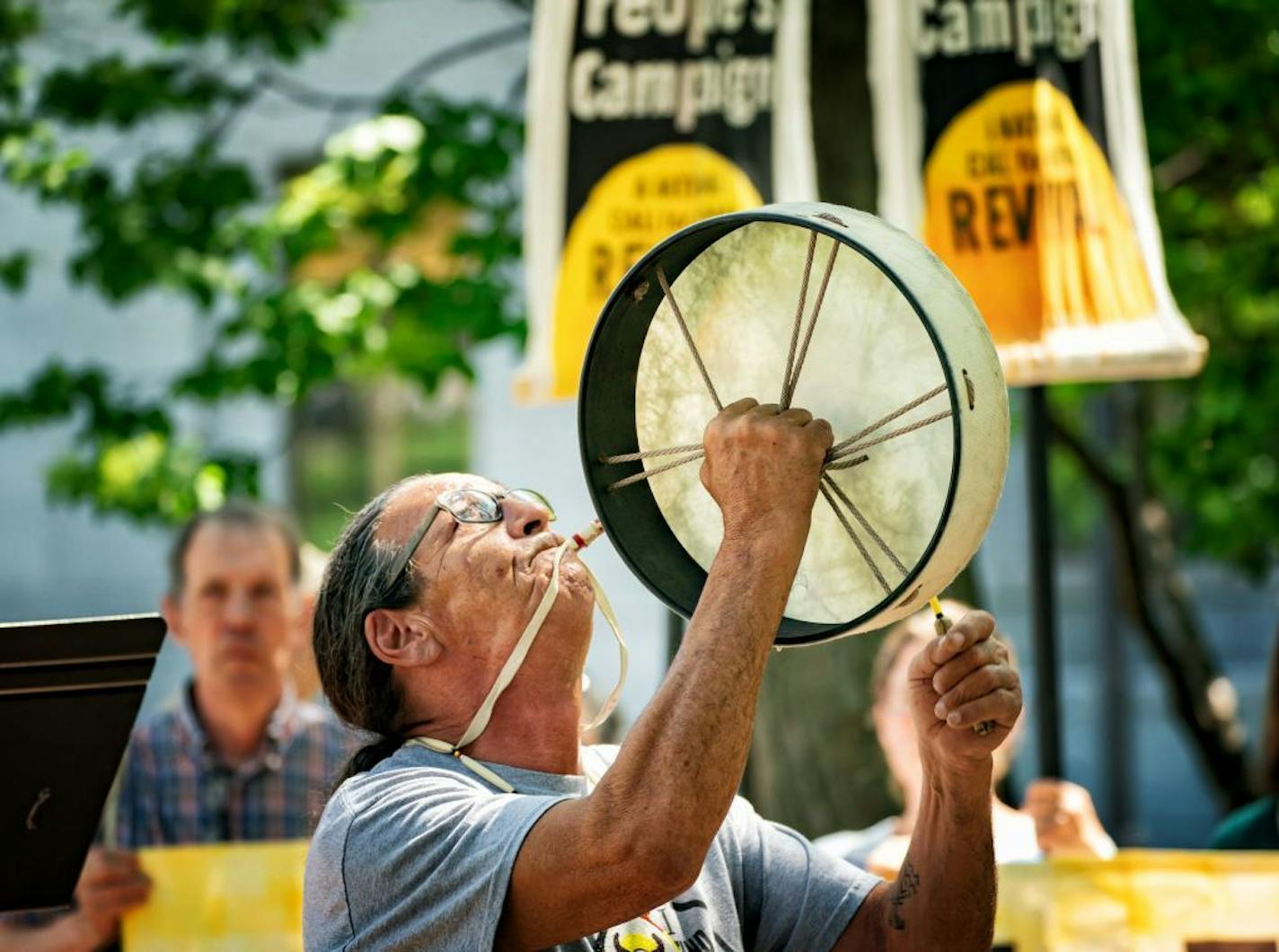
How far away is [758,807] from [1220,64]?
3.48 metres

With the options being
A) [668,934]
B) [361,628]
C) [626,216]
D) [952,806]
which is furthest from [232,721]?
[952,806]

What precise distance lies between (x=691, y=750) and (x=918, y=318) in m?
0.61

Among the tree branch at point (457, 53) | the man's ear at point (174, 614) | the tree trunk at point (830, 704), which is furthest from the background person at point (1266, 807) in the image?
the tree branch at point (457, 53)

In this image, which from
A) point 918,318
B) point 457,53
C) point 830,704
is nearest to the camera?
point 918,318

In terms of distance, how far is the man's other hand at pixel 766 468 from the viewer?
2234 mm

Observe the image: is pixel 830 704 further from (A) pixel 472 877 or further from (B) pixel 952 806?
(A) pixel 472 877

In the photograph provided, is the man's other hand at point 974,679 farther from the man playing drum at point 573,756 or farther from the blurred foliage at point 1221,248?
the blurred foliage at point 1221,248

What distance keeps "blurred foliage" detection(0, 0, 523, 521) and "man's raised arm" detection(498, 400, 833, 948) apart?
4.25m

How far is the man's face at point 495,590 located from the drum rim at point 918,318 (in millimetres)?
119

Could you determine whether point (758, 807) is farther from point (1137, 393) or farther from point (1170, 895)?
point (1137, 393)

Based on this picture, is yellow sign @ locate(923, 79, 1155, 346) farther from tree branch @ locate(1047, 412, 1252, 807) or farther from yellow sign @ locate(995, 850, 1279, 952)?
tree branch @ locate(1047, 412, 1252, 807)

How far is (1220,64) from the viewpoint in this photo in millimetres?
6809

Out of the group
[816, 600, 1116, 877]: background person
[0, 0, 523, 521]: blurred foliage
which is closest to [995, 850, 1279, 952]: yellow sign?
[816, 600, 1116, 877]: background person

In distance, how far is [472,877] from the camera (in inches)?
87.2
